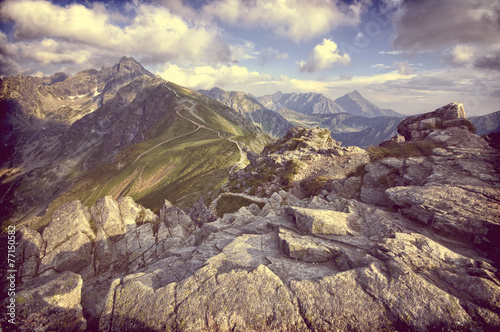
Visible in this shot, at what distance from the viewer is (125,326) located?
11.2 m

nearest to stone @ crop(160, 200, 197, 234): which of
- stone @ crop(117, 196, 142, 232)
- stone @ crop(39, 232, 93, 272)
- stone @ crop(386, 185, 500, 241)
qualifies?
stone @ crop(117, 196, 142, 232)

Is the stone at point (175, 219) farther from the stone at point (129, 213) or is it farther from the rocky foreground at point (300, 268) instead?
the rocky foreground at point (300, 268)

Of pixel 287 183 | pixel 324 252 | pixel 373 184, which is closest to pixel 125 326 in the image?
pixel 324 252

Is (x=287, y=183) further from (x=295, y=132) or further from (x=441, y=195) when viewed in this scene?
Answer: (x=295, y=132)

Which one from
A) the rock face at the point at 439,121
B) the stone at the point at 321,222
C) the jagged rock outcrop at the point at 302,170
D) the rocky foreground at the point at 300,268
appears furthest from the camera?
the rock face at the point at 439,121

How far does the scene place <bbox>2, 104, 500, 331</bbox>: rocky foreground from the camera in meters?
9.98

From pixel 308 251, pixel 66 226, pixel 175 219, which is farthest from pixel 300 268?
pixel 66 226

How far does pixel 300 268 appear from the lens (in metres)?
13.6

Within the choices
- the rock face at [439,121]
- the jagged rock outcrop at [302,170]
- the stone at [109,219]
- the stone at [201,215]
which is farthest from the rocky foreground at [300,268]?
the rock face at [439,121]

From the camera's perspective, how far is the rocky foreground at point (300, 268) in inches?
393

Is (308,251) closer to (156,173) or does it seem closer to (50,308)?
(50,308)

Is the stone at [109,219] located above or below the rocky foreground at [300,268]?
below

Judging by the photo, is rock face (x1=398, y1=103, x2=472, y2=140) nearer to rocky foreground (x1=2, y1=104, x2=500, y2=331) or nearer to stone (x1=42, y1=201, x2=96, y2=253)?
rocky foreground (x1=2, y1=104, x2=500, y2=331)

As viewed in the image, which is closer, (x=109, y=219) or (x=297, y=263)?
(x=297, y=263)
